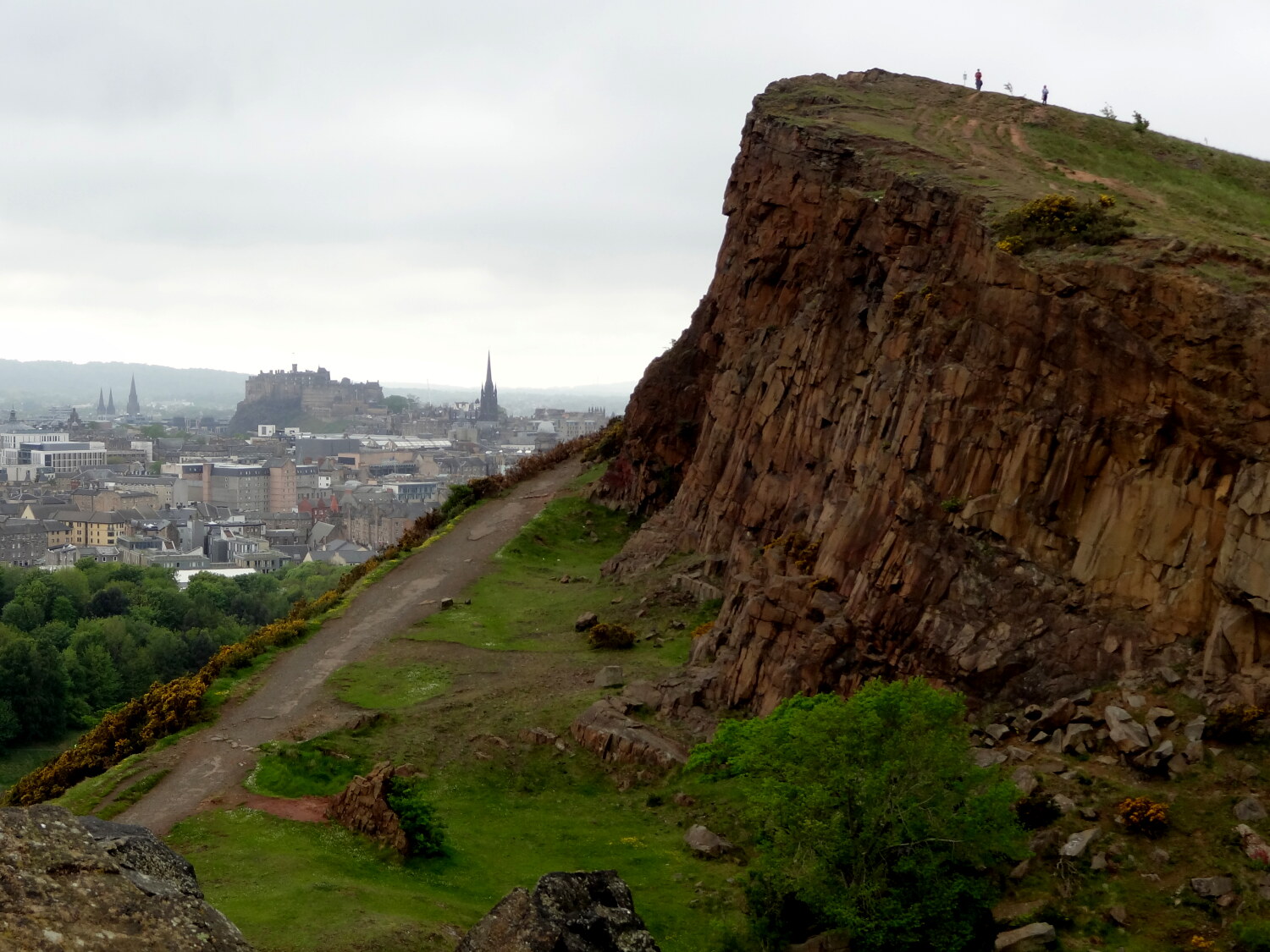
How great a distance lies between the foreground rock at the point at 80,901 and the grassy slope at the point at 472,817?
8.22 metres

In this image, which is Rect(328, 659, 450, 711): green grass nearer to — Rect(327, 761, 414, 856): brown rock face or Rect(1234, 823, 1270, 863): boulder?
Rect(327, 761, 414, 856): brown rock face

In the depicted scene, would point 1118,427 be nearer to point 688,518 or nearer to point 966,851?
point 966,851

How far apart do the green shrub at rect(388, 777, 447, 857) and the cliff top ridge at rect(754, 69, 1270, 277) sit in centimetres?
2024

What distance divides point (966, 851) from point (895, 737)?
2.20 metres

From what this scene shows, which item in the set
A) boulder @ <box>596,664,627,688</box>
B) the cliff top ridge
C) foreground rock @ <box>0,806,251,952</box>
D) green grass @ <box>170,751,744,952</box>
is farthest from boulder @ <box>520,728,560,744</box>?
foreground rock @ <box>0,806,251,952</box>

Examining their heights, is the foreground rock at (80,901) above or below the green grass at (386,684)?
above

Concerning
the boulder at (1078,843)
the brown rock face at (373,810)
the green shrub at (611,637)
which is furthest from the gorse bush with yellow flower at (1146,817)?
the green shrub at (611,637)

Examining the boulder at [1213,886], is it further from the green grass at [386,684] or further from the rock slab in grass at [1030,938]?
the green grass at [386,684]

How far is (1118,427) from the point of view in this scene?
95.8 feet

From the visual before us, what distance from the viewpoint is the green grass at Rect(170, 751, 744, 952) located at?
22.2 m

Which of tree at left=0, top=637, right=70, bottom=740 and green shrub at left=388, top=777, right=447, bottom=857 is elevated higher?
green shrub at left=388, top=777, right=447, bottom=857

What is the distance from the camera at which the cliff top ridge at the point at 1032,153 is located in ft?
115

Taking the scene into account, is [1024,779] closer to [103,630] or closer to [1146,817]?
[1146,817]

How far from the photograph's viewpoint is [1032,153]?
43031 mm
